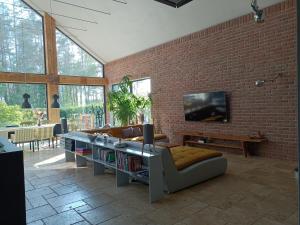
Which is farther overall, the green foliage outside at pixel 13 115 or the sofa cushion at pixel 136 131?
the green foliage outside at pixel 13 115

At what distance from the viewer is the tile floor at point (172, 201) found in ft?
8.86

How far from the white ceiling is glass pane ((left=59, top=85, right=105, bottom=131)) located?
1.70 metres

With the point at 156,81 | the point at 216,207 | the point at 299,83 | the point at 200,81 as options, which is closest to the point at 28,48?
the point at 156,81

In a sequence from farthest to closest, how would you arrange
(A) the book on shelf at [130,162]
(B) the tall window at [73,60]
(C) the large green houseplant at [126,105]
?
(B) the tall window at [73,60] < (C) the large green houseplant at [126,105] < (A) the book on shelf at [130,162]

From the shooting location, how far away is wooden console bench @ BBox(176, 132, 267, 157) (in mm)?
5272

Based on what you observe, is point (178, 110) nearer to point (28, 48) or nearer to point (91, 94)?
point (91, 94)

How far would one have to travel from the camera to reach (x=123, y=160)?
3705mm

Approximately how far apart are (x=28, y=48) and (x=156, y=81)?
15.9ft

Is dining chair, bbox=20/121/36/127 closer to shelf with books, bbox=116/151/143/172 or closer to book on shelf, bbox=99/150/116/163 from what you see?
book on shelf, bbox=99/150/116/163

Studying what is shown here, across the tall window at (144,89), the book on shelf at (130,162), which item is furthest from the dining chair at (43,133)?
the book on shelf at (130,162)

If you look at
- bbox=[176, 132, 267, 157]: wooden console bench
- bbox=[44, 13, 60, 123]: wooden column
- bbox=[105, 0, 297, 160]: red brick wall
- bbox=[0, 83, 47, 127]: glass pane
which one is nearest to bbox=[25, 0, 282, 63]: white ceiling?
bbox=[105, 0, 297, 160]: red brick wall

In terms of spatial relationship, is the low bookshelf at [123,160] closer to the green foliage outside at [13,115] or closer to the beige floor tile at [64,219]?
the beige floor tile at [64,219]

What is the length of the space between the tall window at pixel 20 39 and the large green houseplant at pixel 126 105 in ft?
10.3

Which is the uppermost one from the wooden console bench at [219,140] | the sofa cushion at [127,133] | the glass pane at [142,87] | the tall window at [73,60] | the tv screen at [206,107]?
the tall window at [73,60]
